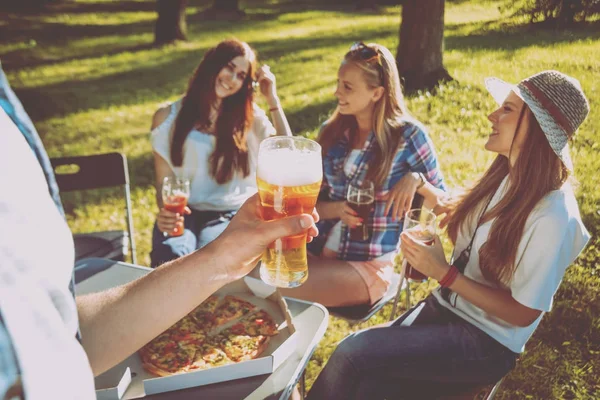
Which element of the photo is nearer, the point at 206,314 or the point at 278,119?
the point at 206,314

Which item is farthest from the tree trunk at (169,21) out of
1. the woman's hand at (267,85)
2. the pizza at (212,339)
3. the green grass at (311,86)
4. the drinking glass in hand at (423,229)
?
the pizza at (212,339)

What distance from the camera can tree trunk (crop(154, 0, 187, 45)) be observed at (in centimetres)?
1412

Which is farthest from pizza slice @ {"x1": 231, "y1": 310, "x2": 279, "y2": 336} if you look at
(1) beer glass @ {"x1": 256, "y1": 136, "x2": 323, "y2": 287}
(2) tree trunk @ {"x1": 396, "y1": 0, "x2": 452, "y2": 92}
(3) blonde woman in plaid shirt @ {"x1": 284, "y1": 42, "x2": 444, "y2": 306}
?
(2) tree trunk @ {"x1": 396, "y1": 0, "x2": 452, "y2": 92}

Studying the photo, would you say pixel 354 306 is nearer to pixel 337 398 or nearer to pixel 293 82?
pixel 337 398

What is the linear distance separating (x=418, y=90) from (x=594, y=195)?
11.8 feet

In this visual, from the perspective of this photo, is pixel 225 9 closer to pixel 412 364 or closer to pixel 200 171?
pixel 200 171

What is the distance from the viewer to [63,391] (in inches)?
25.3

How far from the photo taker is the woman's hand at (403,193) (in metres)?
3.16

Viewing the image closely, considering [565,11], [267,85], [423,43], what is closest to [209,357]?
[267,85]

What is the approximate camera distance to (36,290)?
635 mm

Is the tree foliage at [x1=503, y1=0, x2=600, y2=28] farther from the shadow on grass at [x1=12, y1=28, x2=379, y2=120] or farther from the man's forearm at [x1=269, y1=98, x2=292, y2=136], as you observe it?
the shadow on grass at [x1=12, y1=28, x2=379, y2=120]

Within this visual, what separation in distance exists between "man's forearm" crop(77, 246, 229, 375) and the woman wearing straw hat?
1131 mm

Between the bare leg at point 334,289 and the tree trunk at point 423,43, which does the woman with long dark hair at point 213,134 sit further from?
the tree trunk at point 423,43

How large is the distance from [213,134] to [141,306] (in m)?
2.67
